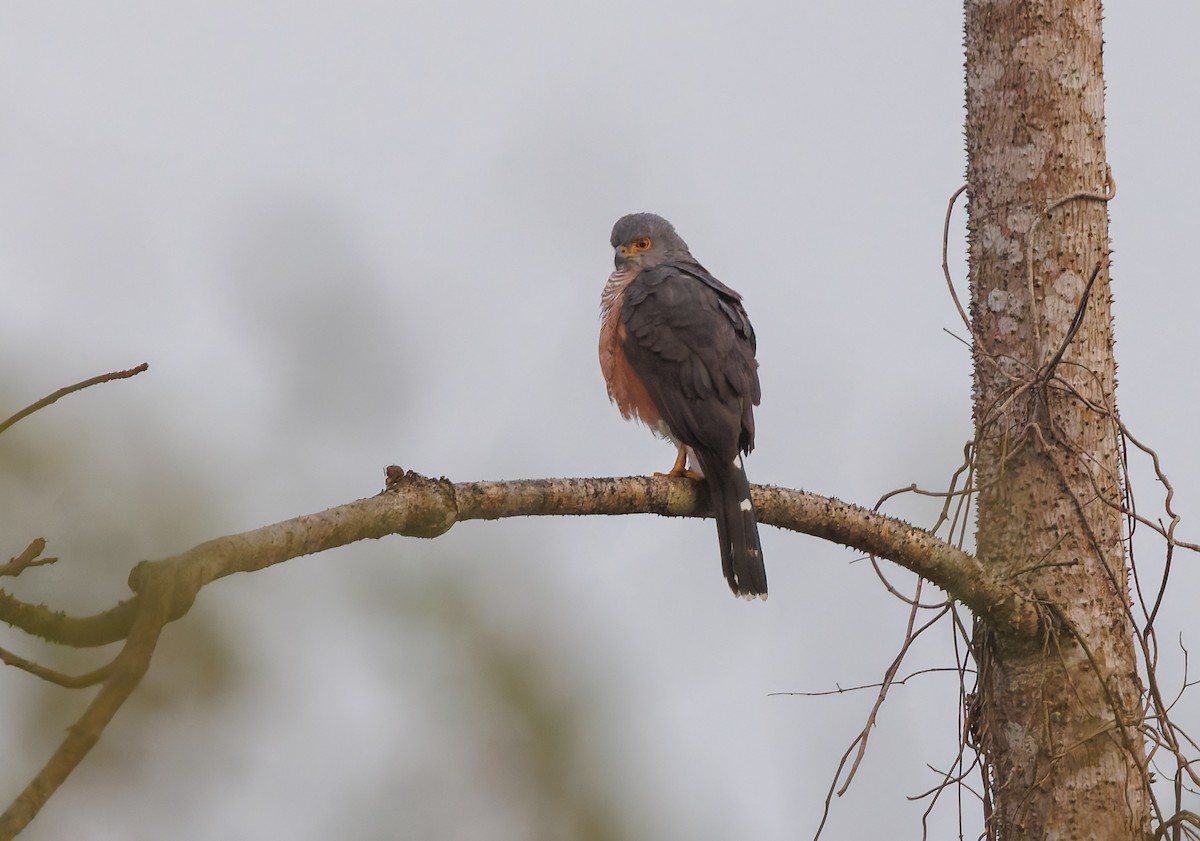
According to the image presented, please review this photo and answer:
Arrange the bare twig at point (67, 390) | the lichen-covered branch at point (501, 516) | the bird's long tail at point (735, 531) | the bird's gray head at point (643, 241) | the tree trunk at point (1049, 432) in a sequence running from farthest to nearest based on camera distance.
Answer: the bird's gray head at point (643, 241) < the bird's long tail at point (735, 531) < the tree trunk at point (1049, 432) < the lichen-covered branch at point (501, 516) < the bare twig at point (67, 390)

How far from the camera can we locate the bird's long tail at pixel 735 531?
11.6 ft

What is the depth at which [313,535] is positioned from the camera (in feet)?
6.58

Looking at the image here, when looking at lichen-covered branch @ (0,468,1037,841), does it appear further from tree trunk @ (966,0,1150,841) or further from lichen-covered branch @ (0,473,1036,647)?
tree trunk @ (966,0,1150,841)

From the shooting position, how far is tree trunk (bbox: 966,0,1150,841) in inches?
123

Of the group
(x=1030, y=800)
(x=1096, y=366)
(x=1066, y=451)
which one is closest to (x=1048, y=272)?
(x=1096, y=366)

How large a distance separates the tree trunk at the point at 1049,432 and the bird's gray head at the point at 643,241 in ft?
5.36

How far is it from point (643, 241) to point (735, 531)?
1.82 m

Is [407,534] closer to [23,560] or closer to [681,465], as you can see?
[23,560]

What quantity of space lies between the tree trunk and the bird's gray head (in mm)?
1634

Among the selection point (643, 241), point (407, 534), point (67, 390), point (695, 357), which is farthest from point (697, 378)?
point (67, 390)

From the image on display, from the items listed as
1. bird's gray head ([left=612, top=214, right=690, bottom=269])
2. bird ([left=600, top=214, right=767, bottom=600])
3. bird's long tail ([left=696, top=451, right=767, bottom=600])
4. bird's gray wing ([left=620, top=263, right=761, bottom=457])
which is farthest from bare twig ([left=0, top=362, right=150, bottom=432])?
bird's gray head ([left=612, top=214, right=690, bottom=269])

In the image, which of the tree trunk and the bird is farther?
the bird

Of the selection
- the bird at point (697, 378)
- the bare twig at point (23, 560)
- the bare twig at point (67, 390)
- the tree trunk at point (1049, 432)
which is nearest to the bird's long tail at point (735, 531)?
the bird at point (697, 378)

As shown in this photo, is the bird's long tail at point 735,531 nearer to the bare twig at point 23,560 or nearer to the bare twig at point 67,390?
the bare twig at point 67,390
